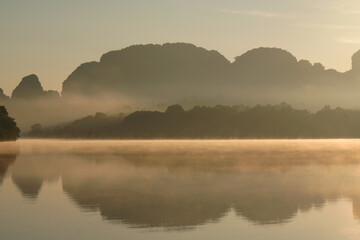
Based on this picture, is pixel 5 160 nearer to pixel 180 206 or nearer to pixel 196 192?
pixel 196 192

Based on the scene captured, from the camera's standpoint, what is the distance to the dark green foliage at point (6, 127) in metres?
167

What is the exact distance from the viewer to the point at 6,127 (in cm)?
17212

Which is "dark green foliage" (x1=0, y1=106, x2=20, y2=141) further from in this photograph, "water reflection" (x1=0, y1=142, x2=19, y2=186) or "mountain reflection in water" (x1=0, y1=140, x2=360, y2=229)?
"mountain reflection in water" (x1=0, y1=140, x2=360, y2=229)

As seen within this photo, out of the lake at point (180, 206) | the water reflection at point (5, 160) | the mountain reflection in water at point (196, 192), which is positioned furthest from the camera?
the water reflection at point (5, 160)

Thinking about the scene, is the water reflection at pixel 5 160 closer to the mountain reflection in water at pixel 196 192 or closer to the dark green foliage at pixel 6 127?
the mountain reflection in water at pixel 196 192

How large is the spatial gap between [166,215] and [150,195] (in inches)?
311

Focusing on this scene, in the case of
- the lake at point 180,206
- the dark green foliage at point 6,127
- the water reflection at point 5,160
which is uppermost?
the dark green foliage at point 6,127

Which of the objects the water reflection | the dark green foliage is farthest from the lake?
the dark green foliage

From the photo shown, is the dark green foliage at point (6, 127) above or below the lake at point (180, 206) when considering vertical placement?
above

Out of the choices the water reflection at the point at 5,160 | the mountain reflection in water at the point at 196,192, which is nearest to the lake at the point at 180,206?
the mountain reflection in water at the point at 196,192

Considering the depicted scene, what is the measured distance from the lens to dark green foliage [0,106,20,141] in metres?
167

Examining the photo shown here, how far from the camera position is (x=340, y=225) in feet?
83.0

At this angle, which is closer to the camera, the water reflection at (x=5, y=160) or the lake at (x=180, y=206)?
the lake at (x=180, y=206)

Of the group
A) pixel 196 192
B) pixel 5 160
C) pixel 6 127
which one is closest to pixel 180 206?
pixel 196 192
